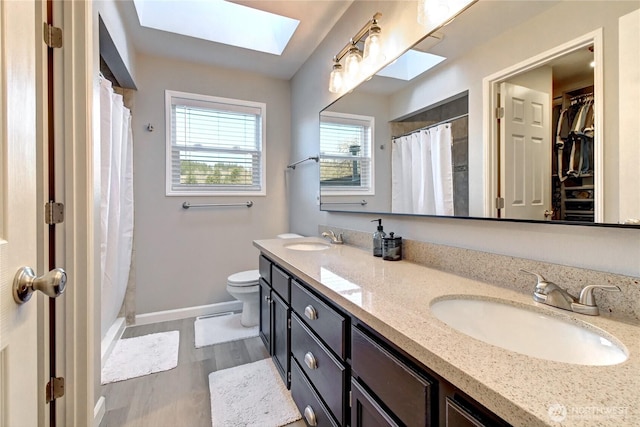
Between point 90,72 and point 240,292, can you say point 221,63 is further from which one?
point 240,292

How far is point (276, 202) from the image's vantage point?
10.2 ft

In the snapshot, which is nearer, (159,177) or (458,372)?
(458,372)

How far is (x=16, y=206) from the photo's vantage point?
0.53 m

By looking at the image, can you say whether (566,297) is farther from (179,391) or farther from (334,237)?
(179,391)

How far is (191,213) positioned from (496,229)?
2.58 metres

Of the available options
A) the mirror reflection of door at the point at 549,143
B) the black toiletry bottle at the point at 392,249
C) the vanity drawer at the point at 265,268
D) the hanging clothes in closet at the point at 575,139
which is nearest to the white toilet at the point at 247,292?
the vanity drawer at the point at 265,268

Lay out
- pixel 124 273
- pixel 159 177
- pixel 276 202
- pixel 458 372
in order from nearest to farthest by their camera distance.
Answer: pixel 458 372 < pixel 124 273 < pixel 159 177 < pixel 276 202

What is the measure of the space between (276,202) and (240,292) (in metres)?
1.09

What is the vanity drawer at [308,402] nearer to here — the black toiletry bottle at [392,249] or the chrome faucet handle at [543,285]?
the black toiletry bottle at [392,249]

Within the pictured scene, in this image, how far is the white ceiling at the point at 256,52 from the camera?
6.40 ft

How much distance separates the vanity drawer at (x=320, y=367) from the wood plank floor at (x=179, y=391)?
44 centimetres

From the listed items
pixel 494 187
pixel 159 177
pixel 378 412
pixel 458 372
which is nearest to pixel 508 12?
pixel 494 187

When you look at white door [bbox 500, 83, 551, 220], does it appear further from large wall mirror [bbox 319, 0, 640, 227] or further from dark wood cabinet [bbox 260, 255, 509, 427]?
dark wood cabinet [bbox 260, 255, 509, 427]

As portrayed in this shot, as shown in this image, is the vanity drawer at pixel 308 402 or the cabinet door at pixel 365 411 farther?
the vanity drawer at pixel 308 402
